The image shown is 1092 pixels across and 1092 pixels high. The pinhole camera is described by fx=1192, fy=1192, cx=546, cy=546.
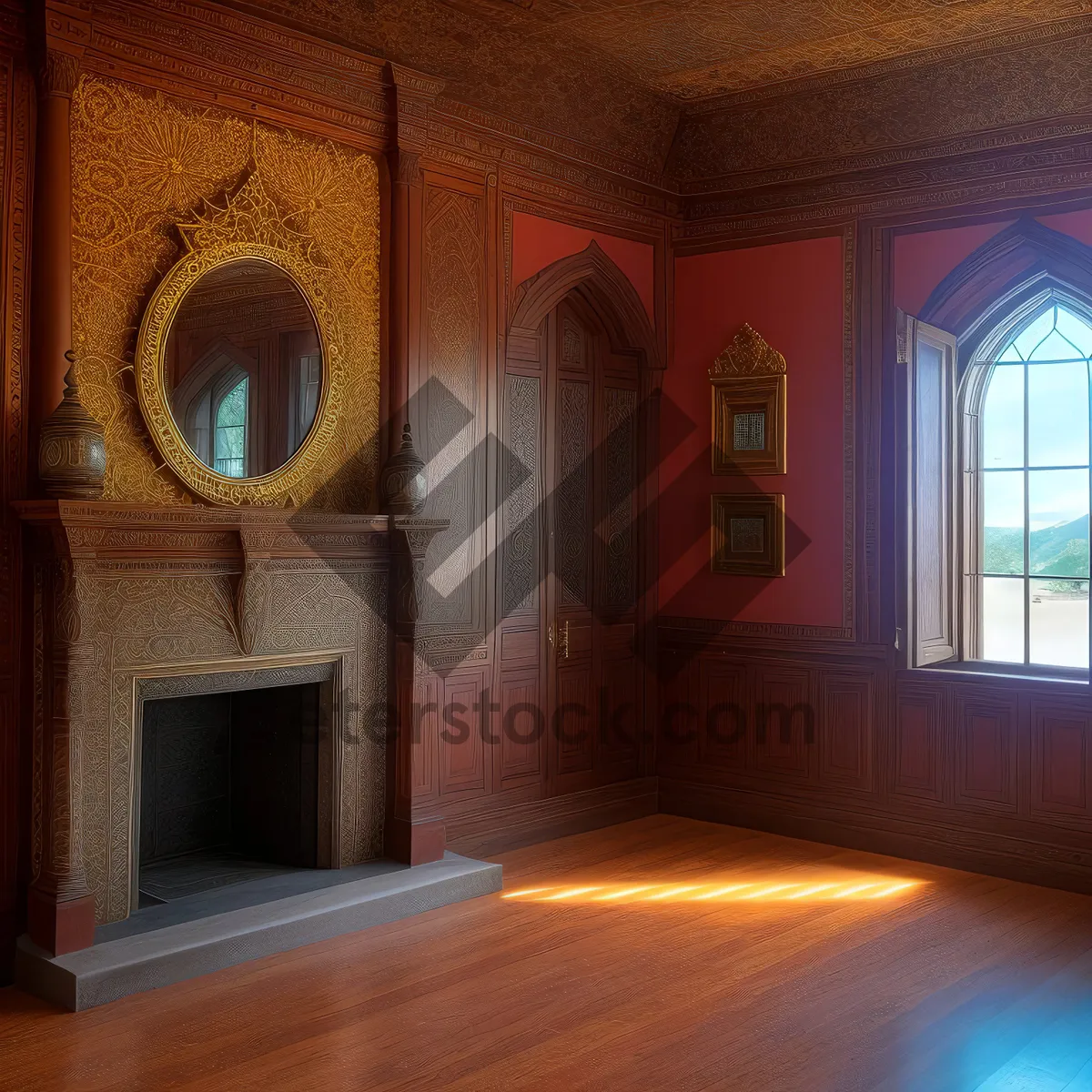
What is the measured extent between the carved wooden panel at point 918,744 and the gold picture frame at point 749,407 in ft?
4.57

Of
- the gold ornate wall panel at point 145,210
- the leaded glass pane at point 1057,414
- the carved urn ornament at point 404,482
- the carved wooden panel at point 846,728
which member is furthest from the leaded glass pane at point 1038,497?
the gold ornate wall panel at point 145,210

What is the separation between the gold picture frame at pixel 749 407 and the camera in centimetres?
642

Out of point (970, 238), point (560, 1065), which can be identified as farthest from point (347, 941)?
point (970, 238)

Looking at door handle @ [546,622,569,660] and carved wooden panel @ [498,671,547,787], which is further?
door handle @ [546,622,569,660]

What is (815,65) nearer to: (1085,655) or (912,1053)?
(1085,655)

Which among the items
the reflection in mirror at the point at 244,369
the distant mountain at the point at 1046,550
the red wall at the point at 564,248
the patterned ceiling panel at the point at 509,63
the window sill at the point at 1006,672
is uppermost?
the patterned ceiling panel at the point at 509,63

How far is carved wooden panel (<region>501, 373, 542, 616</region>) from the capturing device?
233 inches

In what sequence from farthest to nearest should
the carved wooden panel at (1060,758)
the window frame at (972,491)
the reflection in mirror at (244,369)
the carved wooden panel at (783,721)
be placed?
the carved wooden panel at (783,721) < the window frame at (972,491) < the carved wooden panel at (1060,758) < the reflection in mirror at (244,369)

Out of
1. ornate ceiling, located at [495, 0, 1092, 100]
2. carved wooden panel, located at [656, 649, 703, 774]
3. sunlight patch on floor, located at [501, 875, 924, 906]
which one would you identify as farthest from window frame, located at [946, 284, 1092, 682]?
ornate ceiling, located at [495, 0, 1092, 100]

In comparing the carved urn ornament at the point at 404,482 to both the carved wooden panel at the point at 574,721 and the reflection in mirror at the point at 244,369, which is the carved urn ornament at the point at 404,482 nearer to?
the reflection in mirror at the point at 244,369

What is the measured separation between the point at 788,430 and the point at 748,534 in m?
0.60

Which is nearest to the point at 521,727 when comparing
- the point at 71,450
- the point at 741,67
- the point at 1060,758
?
the point at 1060,758

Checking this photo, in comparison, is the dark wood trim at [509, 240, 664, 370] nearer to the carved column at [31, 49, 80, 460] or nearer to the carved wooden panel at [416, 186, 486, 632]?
the carved wooden panel at [416, 186, 486, 632]

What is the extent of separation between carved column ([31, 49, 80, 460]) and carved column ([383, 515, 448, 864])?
5.17 feet
